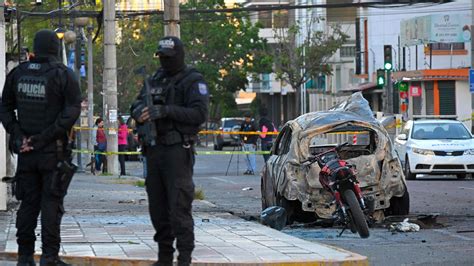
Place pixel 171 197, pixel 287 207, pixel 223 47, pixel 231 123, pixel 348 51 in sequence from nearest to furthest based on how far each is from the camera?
1. pixel 171 197
2. pixel 287 207
3. pixel 231 123
4. pixel 223 47
5. pixel 348 51

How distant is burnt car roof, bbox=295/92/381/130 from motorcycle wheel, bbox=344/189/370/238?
1992 mm

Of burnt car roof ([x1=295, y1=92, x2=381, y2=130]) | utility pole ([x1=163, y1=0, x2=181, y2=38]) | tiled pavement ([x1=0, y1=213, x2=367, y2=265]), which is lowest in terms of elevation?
tiled pavement ([x1=0, y1=213, x2=367, y2=265])

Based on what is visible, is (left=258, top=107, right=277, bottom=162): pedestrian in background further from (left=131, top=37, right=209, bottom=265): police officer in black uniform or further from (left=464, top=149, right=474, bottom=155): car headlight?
(left=131, top=37, right=209, bottom=265): police officer in black uniform

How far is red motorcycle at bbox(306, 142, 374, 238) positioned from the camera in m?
14.4

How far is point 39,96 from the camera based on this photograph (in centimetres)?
977

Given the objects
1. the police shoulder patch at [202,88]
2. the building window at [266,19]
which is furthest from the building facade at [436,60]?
the police shoulder patch at [202,88]

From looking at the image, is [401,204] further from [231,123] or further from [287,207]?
[231,123]

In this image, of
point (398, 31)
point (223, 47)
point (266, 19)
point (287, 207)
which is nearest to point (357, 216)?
point (287, 207)

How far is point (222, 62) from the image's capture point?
79.2 meters

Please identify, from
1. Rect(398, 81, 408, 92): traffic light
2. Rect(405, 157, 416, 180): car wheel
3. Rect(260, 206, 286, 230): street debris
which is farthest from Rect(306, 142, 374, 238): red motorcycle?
Rect(398, 81, 408, 92): traffic light

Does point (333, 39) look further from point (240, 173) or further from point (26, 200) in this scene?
point (26, 200)

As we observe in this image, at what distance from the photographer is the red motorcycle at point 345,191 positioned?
1442 centimetres

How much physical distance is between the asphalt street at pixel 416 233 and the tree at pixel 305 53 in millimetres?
42455

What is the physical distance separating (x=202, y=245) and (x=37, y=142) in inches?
125
